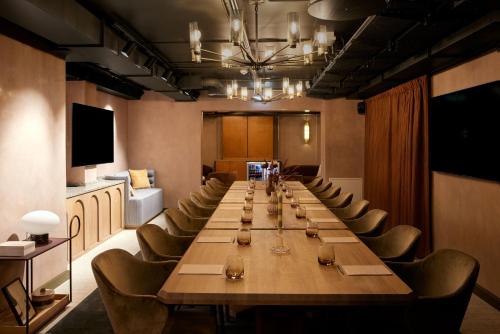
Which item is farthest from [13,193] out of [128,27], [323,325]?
[323,325]

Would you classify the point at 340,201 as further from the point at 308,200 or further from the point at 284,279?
the point at 284,279

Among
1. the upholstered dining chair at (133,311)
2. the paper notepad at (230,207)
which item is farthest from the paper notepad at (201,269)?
the paper notepad at (230,207)

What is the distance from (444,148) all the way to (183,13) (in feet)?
10.4

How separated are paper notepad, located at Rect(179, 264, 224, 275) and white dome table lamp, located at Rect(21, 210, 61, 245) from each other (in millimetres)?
1633

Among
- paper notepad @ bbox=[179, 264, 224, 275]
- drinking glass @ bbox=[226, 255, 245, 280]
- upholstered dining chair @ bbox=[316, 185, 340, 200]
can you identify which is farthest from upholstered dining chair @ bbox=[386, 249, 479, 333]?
upholstered dining chair @ bbox=[316, 185, 340, 200]

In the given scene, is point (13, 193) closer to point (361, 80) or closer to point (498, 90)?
point (498, 90)

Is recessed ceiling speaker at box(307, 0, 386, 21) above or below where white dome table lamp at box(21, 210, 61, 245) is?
above

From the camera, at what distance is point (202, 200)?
5848mm

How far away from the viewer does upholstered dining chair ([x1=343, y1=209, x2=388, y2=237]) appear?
388 cm

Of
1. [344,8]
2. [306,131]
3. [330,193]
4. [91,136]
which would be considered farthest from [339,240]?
[306,131]

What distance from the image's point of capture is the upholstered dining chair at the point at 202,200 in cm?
549

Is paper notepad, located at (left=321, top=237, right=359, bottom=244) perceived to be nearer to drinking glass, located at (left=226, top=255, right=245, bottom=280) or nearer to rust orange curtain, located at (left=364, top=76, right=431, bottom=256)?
drinking glass, located at (left=226, top=255, right=245, bottom=280)

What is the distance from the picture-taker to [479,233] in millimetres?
4223

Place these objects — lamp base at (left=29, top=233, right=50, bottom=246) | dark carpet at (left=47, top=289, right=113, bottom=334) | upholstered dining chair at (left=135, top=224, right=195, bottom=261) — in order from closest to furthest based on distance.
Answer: upholstered dining chair at (left=135, top=224, right=195, bottom=261) → dark carpet at (left=47, top=289, right=113, bottom=334) → lamp base at (left=29, top=233, right=50, bottom=246)
